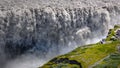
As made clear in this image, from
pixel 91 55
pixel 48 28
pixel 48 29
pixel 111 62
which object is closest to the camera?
pixel 111 62

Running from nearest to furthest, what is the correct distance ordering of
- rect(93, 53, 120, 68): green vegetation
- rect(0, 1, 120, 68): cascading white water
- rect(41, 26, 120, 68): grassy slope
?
rect(93, 53, 120, 68): green vegetation
rect(41, 26, 120, 68): grassy slope
rect(0, 1, 120, 68): cascading white water

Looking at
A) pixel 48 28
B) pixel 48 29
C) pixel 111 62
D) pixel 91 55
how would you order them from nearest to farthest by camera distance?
pixel 111 62, pixel 91 55, pixel 48 28, pixel 48 29

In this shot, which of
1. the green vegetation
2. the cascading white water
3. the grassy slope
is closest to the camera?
the green vegetation

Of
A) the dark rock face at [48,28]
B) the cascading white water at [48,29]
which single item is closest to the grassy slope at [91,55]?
the cascading white water at [48,29]

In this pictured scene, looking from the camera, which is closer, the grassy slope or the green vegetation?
the green vegetation

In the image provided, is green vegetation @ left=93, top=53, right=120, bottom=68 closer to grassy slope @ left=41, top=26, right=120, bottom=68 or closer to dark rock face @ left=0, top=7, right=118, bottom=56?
grassy slope @ left=41, top=26, right=120, bottom=68

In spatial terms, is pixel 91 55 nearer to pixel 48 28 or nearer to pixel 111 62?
pixel 111 62

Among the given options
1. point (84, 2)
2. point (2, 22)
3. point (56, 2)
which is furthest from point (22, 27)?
point (84, 2)

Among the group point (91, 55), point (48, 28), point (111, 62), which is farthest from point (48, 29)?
point (111, 62)

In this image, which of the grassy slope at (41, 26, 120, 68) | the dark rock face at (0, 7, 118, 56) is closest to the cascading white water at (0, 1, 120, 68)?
the dark rock face at (0, 7, 118, 56)
